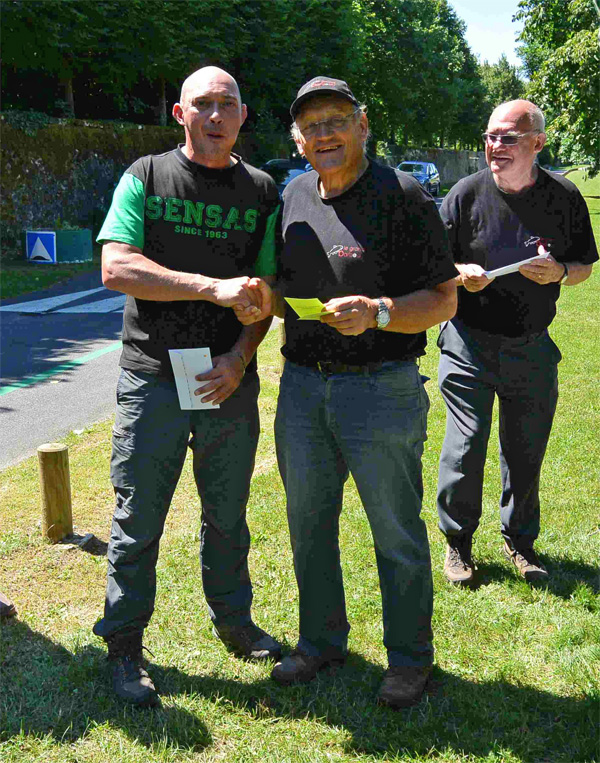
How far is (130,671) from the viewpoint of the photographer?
323 centimetres

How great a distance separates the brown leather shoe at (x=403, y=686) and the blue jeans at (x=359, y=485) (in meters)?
0.04

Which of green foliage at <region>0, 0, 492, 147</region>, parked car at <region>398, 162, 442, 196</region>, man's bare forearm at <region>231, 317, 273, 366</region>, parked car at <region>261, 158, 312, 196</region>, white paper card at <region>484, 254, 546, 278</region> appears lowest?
parked car at <region>398, 162, 442, 196</region>

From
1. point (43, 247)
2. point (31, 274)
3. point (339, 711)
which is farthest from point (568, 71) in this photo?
point (339, 711)

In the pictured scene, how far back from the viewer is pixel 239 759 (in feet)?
9.46

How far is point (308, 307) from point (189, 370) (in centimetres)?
61

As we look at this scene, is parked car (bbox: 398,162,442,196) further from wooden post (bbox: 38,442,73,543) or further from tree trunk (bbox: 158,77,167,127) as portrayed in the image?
wooden post (bbox: 38,442,73,543)

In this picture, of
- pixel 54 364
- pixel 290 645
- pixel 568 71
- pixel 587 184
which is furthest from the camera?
pixel 587 184

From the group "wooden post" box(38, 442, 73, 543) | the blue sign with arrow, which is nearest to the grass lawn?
"wooden post" box(38, 442, 73, 543)

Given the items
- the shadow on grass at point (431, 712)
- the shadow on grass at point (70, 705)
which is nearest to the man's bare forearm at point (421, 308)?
the shadow on grass at point (431, 712)

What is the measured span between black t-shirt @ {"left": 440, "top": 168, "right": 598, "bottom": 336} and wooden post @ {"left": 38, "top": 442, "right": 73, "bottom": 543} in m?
2.39

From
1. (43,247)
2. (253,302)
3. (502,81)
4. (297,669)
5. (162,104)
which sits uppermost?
(502,81)

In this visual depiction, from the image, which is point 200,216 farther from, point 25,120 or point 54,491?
point 25,120

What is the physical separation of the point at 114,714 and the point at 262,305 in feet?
5.36

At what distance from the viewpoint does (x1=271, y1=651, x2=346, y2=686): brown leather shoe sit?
3.30 meters
